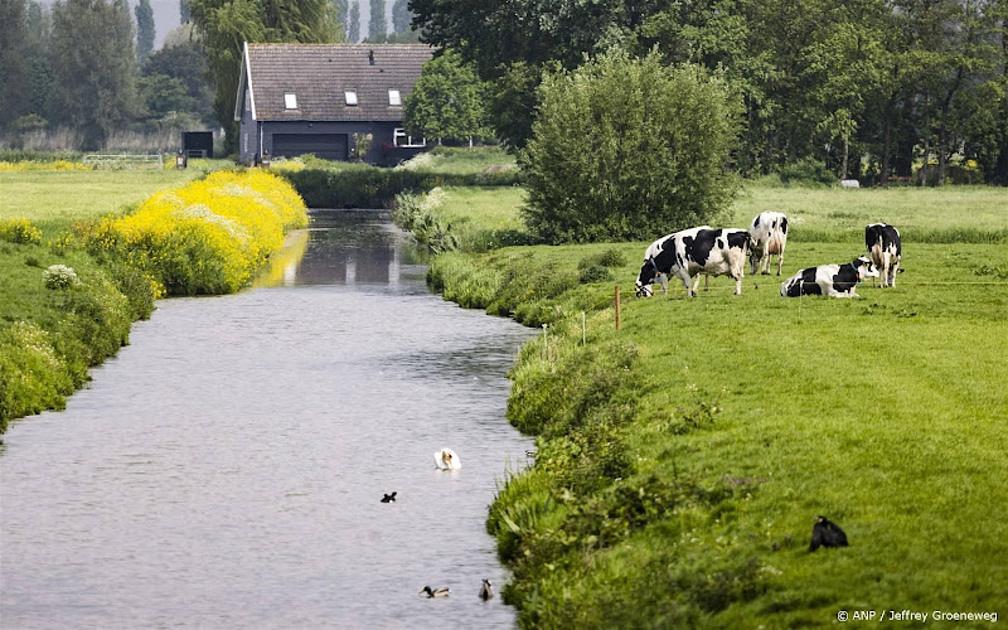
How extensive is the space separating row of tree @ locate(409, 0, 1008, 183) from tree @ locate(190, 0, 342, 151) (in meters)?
41.0

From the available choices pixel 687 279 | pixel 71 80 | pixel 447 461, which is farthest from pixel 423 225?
pixel 71 80

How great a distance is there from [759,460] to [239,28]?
11630 cm

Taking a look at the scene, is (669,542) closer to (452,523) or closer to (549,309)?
(452,523)

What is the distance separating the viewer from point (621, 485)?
62.0 feet

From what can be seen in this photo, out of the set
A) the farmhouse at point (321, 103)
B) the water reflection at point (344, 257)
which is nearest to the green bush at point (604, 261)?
the water reflection at point (344, 257)

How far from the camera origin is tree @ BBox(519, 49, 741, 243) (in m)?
53.3

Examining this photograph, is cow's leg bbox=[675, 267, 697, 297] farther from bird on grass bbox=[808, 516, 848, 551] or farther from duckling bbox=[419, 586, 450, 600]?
bird on grass bbox=[808, 516, 848, 551]

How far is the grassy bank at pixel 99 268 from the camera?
97.4 feet

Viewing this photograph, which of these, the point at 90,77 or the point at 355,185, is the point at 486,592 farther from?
the point at 90,77

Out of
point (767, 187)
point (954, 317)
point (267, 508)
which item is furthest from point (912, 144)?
point (267, 508)

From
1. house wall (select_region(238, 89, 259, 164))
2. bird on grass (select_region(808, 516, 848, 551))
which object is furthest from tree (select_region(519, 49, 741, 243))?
house wall (select_region(238, 89, 259, 164))

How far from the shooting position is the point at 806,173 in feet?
324

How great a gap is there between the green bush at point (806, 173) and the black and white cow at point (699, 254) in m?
62.1

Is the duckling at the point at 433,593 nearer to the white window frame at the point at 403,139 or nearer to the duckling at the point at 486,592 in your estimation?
the duckling at the point at 486,592
